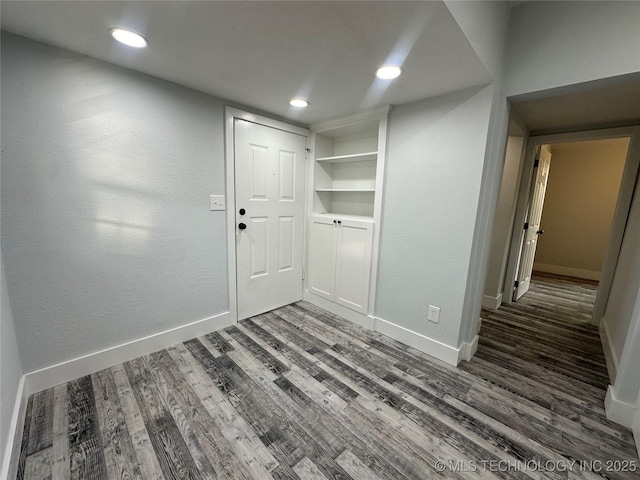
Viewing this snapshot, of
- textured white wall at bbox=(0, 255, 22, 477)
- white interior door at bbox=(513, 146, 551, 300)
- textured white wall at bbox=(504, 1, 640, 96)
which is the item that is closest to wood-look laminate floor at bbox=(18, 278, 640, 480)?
textured white wall at bbox=(0, 255, 22, 477)

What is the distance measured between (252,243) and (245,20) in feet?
5.57

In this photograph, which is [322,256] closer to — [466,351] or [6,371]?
[466,351]

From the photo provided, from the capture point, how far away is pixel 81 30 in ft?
4.15

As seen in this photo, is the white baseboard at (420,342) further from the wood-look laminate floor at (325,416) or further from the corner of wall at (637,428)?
the corner of wall at (637,428)

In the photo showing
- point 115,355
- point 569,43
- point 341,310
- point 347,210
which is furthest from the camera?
point 347,210

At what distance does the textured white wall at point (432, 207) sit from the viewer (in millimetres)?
1756

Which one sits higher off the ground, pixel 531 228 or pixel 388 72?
pixel 388 72

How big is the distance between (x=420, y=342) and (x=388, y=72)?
6.43 ft

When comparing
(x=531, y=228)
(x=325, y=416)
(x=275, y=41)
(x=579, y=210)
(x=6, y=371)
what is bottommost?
(x=325, y=416)

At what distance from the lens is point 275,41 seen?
128 centimetres

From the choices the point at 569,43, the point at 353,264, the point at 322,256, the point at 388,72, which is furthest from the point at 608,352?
the point at 388,72

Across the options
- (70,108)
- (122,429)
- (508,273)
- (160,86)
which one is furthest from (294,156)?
(508,273)

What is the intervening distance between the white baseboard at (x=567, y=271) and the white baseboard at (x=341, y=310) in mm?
4472

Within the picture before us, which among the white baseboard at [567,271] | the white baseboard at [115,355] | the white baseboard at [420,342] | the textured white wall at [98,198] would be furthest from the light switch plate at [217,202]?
the white baseboard at [567,271]
